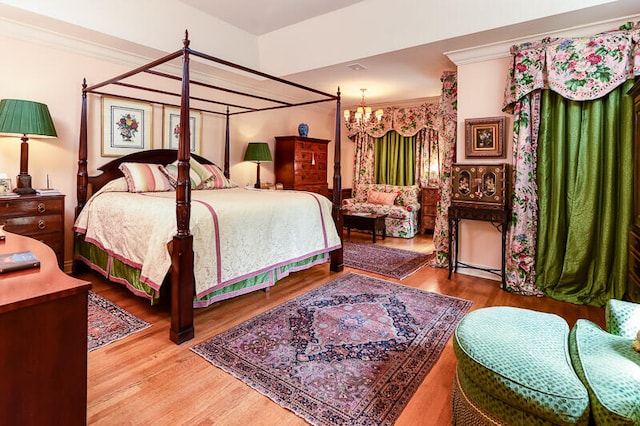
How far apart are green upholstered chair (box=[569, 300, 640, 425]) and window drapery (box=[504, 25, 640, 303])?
185cm

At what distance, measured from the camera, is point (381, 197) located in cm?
659

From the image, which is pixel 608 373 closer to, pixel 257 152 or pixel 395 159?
pixel 257 152

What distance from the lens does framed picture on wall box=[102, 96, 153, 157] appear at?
388 cm

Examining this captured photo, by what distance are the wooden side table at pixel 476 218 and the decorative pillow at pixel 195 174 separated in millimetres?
2909

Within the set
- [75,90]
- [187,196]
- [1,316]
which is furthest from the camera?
[75,90]

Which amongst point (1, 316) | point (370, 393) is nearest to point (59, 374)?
point (1, 316)

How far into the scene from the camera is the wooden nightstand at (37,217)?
2955mm

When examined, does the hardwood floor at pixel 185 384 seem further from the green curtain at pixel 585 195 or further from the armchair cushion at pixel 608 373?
the armchair cushion at pixel 608 373

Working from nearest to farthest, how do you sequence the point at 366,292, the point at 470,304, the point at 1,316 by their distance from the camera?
the point at 1,316 < the point at 470,304 < the point at 366,292

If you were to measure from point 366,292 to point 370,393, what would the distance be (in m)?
1.49

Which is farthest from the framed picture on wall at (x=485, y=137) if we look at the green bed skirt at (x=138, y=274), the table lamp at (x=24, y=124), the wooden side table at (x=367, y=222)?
the table lamp at (x=24, y=124)

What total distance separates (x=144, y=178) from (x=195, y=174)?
0.64 meters

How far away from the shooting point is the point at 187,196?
90.0 inches

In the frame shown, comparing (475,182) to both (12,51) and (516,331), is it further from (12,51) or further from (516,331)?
(12,51)
